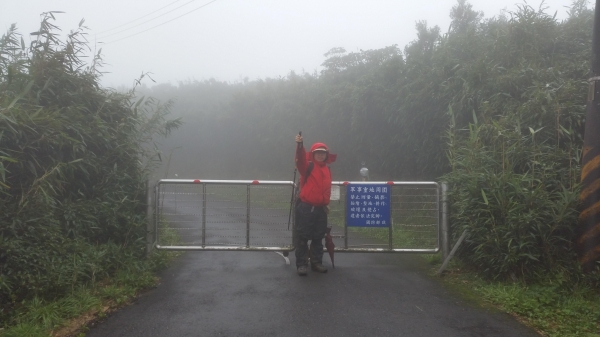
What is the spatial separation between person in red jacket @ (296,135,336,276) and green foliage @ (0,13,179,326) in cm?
209

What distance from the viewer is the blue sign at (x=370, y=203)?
24.6 feet

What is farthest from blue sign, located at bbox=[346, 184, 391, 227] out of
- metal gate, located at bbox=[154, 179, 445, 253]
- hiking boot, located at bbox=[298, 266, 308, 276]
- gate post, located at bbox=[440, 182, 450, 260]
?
hiking boot, located at bbox=[298, 266, 308, 276]

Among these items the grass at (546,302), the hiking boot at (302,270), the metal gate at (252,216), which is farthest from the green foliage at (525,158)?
the hiking boot at (302,270)

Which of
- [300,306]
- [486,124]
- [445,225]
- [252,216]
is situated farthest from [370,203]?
[300,306]

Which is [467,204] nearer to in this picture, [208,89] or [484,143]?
[484,143]

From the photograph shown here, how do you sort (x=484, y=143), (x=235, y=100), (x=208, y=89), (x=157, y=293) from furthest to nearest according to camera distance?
(x=208, y=89) < (x=235, y=100) < (x=484, y=143) < (x=157, y=293)

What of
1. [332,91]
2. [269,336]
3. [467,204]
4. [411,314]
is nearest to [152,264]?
[269,336]

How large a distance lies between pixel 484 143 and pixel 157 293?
4.78 metres

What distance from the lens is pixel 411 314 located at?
5.25 meters

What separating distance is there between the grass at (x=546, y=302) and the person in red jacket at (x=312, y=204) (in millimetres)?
1675

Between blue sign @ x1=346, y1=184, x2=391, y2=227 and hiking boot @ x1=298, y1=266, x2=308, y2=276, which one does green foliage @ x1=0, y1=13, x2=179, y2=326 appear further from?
blue sign @ x1=346, y1=184, x2=391, y2=227

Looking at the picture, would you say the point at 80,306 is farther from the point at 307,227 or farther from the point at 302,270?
the point at 307,227

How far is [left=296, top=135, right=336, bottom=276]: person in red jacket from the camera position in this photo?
6785 millimetres

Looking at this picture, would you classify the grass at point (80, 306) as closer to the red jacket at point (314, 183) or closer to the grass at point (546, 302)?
the red jacket at point (314, 183)
